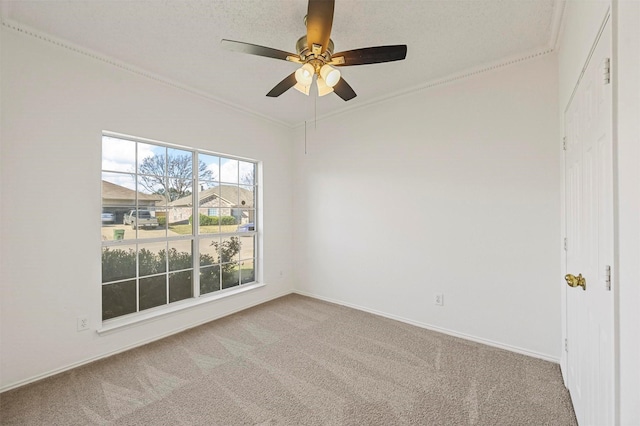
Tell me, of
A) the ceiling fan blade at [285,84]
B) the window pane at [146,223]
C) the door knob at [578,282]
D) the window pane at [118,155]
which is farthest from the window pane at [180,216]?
the door knob at [578,282]

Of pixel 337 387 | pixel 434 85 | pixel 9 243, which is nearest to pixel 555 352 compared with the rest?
pixel 337 387

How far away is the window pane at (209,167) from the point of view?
334 cm

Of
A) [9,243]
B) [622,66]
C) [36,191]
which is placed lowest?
[9,243]

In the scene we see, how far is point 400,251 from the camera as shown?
10.6ft

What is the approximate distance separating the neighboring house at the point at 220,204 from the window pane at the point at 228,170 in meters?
0.10

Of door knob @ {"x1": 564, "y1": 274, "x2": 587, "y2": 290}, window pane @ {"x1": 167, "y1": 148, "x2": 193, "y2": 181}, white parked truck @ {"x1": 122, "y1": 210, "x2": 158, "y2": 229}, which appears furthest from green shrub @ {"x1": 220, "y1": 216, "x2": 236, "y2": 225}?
door knob @ {"x1": 564, "y1": 274, "x2": 587, "y2": 290}

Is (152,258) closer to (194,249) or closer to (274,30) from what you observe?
(194,249)

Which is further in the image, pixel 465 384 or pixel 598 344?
pixel 465 384

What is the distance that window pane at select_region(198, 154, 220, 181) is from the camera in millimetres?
3345

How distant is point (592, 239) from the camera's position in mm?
1290

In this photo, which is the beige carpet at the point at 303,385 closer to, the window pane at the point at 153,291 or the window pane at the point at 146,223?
the window pane at the point at 153,291

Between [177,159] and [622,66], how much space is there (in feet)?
11.4

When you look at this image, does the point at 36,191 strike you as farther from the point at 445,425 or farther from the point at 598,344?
the point at 598,344

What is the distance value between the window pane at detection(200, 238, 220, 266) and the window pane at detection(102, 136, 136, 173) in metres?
1.15
